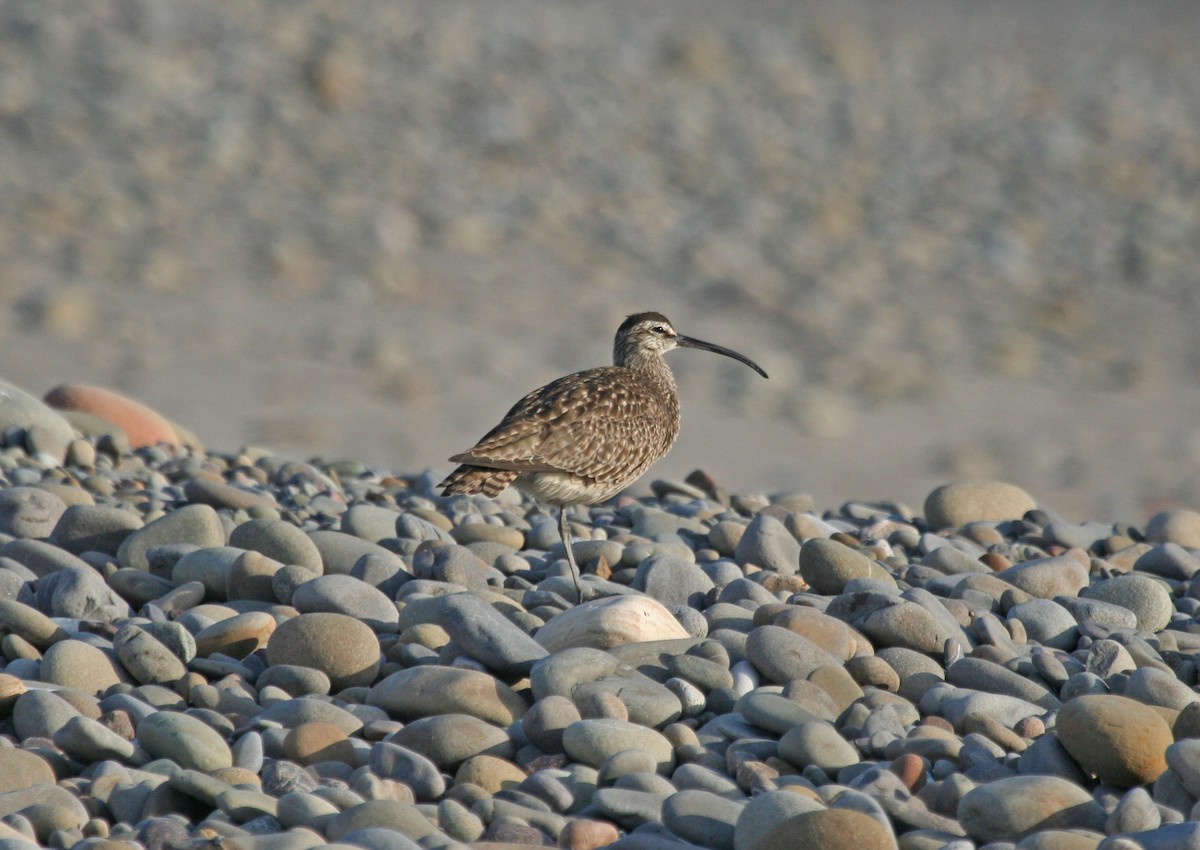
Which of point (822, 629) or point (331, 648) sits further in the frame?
point (822, 629)

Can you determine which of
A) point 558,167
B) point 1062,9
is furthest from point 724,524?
point 1062,9

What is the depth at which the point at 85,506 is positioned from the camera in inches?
304

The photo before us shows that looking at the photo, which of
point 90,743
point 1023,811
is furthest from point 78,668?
point 1023,811

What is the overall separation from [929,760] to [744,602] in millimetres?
1769

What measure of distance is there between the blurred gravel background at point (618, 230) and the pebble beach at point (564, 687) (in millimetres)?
6124

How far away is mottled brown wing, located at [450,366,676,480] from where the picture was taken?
25.0ft

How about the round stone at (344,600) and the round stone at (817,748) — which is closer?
the round stone at (817,748)

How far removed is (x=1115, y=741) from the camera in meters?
5.24

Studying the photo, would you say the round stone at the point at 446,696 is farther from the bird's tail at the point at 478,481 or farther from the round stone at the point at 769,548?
the round stone at the point at 769,548

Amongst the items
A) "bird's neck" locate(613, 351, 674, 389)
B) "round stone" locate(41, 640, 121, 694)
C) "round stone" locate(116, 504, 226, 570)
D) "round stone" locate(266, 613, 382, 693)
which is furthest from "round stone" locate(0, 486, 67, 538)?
"bird's neck" locate(613, 351, 674, 389)

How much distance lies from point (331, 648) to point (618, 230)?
13861 millimetres

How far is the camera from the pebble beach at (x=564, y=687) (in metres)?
4.89

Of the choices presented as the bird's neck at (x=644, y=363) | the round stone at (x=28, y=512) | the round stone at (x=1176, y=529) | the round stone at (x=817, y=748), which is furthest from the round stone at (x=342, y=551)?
the round stone at (x=1176, y=529)

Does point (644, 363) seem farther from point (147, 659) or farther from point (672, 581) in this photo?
point (147, 659)
